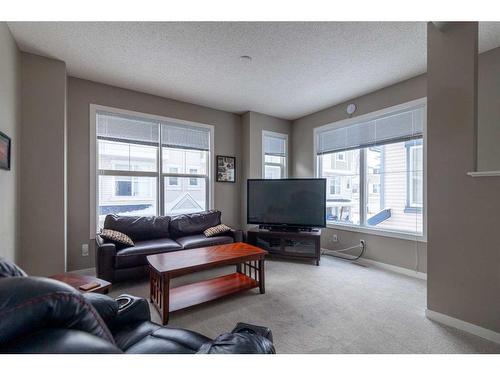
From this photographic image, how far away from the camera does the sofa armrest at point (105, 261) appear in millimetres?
2557

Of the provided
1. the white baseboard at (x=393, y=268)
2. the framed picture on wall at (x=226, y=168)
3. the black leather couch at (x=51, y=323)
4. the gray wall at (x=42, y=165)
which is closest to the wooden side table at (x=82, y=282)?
the black leather couch at (x=51, y=323)

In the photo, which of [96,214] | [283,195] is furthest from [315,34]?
[96,214]

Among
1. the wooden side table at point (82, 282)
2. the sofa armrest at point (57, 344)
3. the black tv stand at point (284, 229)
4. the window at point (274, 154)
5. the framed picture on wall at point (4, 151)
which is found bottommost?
the wooden side table at point (82, 282)

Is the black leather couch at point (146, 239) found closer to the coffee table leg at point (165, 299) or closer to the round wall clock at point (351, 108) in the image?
the coffee table leg at point (165, 299)

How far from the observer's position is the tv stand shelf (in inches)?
138

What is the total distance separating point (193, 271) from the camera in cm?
206

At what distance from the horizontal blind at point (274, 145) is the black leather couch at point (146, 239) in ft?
5.50

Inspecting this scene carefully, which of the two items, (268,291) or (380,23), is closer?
(380,23)

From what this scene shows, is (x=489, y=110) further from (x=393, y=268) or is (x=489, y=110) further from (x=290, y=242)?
(x=290, y=242)

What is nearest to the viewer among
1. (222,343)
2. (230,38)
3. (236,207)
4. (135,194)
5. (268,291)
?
(222,343)
